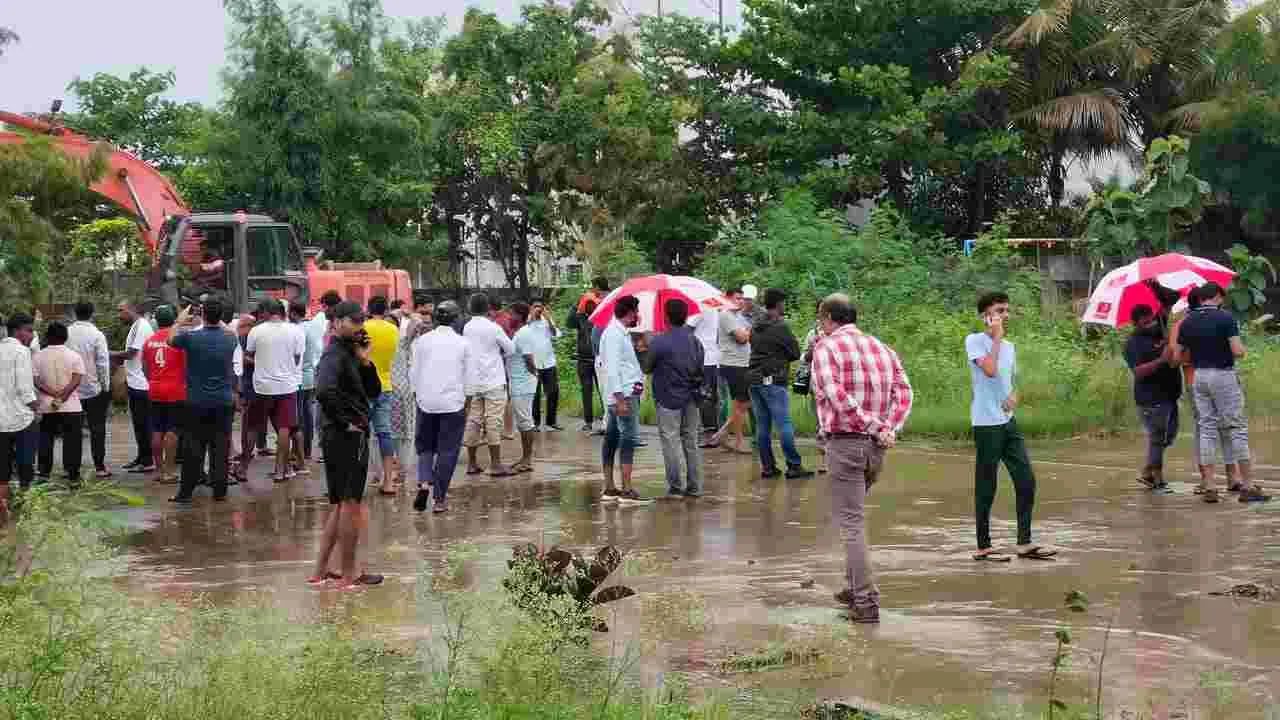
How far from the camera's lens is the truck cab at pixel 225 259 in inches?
975

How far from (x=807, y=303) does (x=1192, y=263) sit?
9.25 meters

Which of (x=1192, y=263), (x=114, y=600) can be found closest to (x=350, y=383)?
(x=114, y=600)

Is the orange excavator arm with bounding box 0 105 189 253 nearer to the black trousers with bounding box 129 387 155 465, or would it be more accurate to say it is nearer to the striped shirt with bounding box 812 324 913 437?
the black trousers with bounding box 129 387 155 465

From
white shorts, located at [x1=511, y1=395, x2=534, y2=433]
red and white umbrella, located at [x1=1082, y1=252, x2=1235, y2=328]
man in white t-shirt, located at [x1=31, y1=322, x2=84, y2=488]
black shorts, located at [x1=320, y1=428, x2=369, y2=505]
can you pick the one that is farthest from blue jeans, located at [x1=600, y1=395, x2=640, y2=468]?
red and white umbrella, located at [x1=1082, y1=252, x2=1235, y2=328]

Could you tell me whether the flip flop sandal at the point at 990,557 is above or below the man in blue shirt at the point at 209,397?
below

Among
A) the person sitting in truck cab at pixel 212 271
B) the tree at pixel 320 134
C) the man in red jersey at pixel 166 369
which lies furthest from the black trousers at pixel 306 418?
the tree at pixel 320 134

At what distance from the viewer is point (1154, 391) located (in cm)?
1514

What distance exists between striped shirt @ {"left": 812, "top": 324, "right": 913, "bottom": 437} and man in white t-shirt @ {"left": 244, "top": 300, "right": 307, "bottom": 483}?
803cm

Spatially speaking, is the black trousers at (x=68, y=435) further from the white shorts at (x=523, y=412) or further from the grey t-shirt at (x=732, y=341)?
the grey t-shirt at (x=732, y=341)

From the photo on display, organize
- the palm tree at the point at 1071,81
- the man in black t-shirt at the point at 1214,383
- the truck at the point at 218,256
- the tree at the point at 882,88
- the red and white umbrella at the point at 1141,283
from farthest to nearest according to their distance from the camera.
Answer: the palm tree at the point at 1071,81, the tree at the point at 882,88, the truck at the point at 218,256, the red and white umbrella at the point at 1141,283, the man in black t-shirt at the point at 1214,383

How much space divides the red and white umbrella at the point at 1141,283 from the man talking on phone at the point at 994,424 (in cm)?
586

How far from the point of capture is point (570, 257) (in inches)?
1518

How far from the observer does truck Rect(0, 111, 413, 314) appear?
24.7m

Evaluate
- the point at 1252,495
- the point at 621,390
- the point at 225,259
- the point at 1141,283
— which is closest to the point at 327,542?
the point at 621,390
